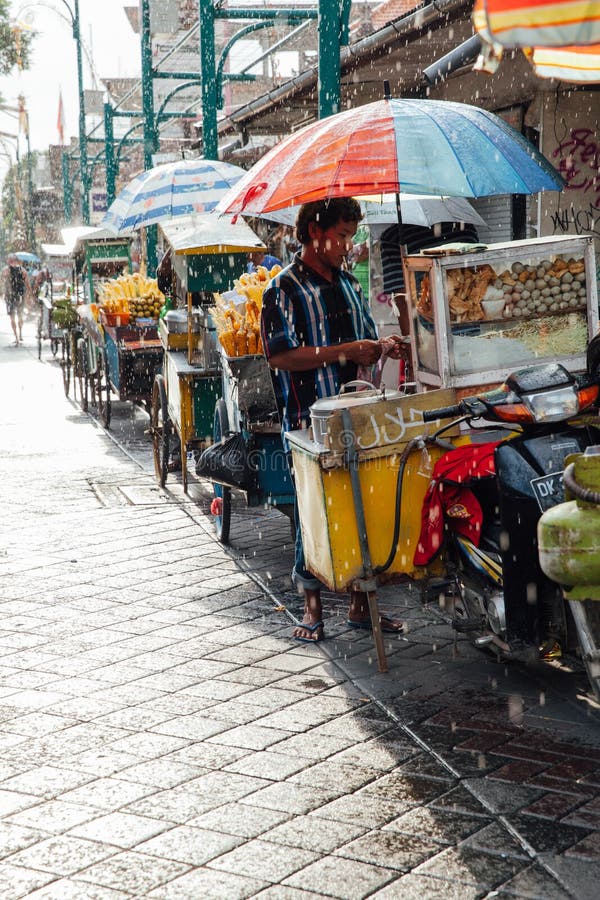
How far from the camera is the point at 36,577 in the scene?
6.89 m

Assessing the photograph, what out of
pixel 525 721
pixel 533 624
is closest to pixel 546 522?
pixel 533 624

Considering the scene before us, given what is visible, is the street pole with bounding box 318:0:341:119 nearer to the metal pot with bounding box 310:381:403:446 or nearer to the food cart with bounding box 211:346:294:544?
the food cart with bounding box 211:346:294:544

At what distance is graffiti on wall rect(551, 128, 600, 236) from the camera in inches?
379

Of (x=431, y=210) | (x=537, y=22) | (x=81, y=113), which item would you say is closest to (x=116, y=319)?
(x=431, y=210)

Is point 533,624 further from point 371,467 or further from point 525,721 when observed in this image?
point 371,467

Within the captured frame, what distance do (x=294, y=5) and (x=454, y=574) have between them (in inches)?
470

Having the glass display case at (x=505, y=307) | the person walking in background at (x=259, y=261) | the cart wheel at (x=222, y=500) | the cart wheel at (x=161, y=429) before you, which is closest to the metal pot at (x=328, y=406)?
the glass display case at (x=505, y=307)

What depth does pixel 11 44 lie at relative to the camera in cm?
3434

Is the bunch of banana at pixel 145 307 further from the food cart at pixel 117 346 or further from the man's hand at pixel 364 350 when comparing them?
the man's hand at pixel 364 350

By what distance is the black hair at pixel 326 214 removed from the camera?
17.4 ft

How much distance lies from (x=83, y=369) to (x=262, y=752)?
40.3 feet

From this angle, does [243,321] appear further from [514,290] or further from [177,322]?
[514,290]

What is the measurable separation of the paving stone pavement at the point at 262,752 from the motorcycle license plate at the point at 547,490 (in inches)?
34.7

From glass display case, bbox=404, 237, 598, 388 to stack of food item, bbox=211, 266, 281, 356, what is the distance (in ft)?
6.32
